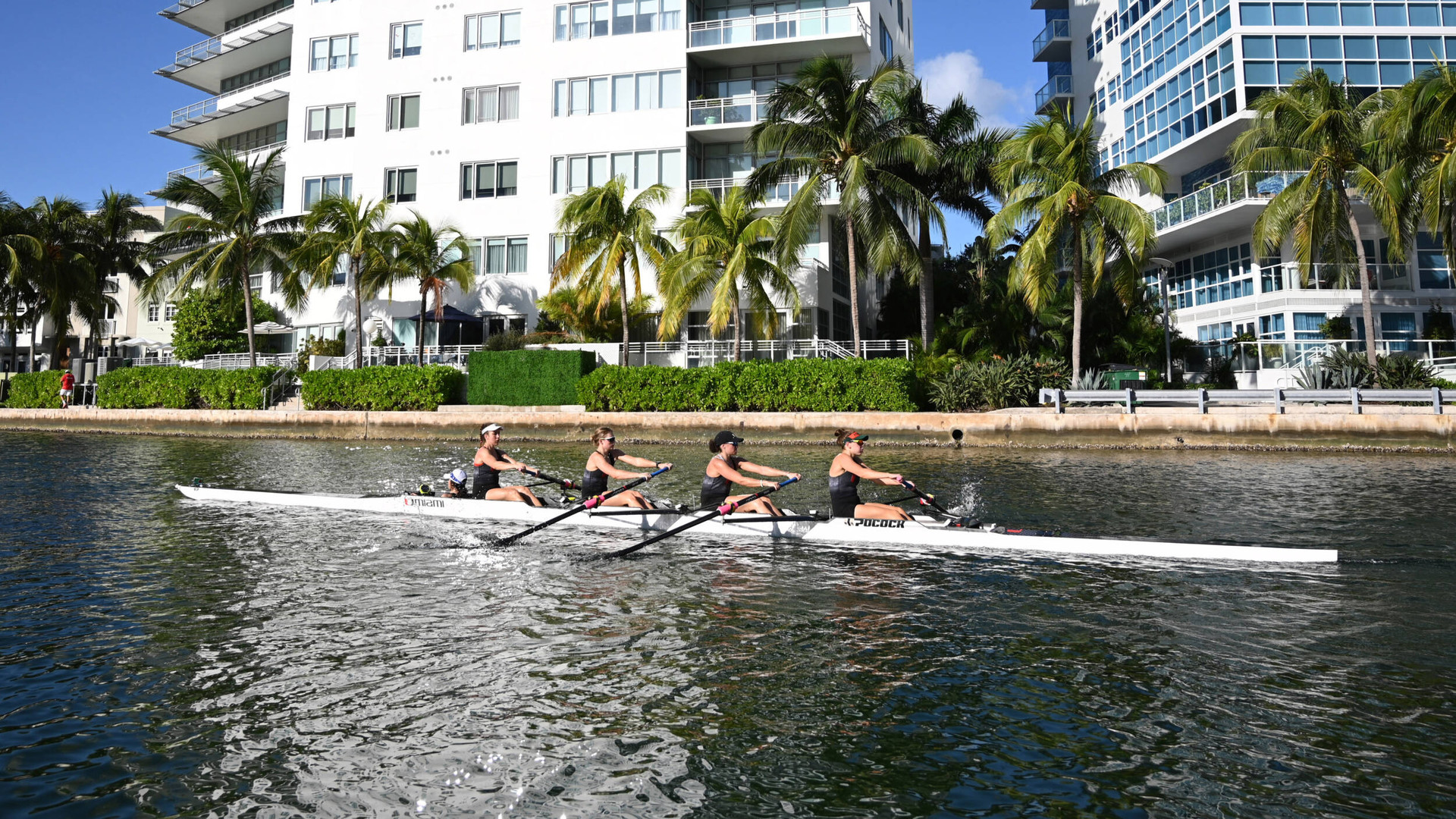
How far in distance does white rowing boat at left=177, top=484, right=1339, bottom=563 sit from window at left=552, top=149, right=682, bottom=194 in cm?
2560

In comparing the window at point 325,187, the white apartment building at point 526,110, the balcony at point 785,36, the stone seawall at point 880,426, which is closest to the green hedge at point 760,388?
the stone seawall at point 880,426

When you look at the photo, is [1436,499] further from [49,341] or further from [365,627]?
[49,341]

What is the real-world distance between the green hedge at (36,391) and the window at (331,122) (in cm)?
1547

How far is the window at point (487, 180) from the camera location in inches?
1566

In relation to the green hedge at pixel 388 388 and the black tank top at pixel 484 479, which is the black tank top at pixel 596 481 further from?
the green hedge at pixel 388 388

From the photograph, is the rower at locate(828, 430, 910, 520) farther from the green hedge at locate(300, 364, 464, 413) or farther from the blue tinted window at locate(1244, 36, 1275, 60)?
the blue tinted window at locate(1244, 36, 1275, 60)

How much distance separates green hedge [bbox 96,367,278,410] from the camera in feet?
117

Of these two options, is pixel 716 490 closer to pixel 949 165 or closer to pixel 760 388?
pixel 760 388

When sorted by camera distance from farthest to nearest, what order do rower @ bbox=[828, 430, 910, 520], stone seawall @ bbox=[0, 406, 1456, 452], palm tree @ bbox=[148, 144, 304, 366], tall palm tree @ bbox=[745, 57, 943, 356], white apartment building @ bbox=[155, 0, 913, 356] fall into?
palm tree @ bbox=[148, 144, 304, 366] < white apartment building @ bbox=[155, 0, 913, 356] < tall palm tree @ bbox=[745, 57, 943, 356] < stone seawall @ bbox=[0, 406, 1456, 452] < rower @ bbox=[828, 430, 910, 520]

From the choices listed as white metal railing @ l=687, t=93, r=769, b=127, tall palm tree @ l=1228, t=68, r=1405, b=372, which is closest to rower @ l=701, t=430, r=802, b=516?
tall palm tree @ l=1228, t=68, r=1405, b=372

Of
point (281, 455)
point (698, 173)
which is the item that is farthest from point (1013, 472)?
point (698, 173)

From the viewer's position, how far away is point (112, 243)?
47.2 meters

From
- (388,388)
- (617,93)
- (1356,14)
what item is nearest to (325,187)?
(388,388)

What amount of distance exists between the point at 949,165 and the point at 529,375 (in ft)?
55.0
